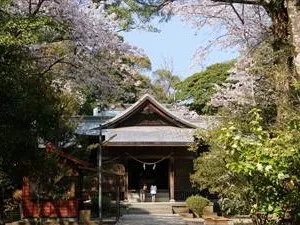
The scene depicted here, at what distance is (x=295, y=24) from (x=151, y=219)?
16.0 m

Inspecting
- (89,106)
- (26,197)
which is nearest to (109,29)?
(26,197)

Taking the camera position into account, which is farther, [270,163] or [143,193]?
[143,193]

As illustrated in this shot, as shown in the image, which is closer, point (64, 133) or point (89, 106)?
point (64, 133)

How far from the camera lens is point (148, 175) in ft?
109

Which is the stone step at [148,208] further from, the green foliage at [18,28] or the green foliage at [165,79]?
the green foliage at [165,79]

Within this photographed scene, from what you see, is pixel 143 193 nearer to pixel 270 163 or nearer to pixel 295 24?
pixel 295 24

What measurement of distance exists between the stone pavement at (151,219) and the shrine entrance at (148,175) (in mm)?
5966

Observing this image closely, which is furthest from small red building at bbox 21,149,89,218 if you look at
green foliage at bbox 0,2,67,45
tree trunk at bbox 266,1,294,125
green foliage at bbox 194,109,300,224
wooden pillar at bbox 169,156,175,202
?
green foliage at bbox 194,109,300,224

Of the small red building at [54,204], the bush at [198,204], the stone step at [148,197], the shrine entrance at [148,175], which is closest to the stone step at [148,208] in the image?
the stone step at [148,197]

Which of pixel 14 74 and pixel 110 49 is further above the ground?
pixel 110 49

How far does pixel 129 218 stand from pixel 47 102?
12.7 m

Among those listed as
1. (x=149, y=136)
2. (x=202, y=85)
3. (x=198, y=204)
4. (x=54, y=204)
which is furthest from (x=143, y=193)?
(x=202, y=85)

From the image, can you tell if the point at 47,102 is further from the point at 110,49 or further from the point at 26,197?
the point at 26,197

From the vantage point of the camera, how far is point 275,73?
1074 centimetres
